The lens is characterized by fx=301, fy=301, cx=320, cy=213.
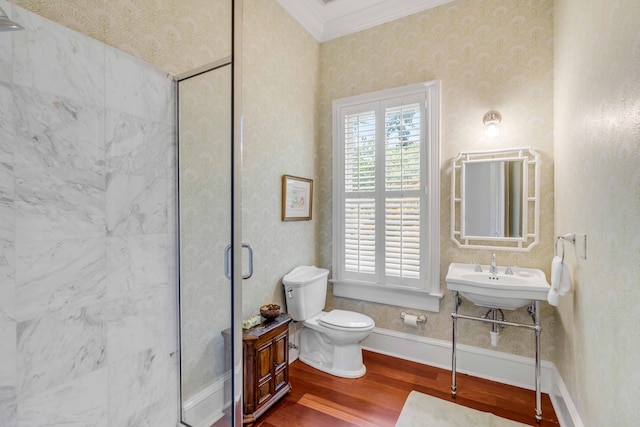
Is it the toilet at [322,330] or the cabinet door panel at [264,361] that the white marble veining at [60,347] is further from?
the toilet at [322,330]

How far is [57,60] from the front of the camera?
110cm

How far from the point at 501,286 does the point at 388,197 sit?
1.07 metres

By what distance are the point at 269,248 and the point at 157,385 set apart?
1.09m

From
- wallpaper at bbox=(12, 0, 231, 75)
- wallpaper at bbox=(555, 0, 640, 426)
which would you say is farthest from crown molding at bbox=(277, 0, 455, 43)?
wallpaper at bbox=(555, 0, 640, 426)

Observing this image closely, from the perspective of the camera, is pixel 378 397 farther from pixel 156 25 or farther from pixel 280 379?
pixel 156 25

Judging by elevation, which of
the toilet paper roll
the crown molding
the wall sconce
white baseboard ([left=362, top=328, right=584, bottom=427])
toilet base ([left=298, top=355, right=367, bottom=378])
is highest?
the crown molding

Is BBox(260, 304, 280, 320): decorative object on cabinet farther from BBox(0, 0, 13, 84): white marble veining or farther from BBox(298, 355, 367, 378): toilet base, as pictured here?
BBox(0, 0, 13, 84): white marble veining

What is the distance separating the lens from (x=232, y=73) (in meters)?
1.29

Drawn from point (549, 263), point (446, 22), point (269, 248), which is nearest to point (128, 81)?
point (269, 248)

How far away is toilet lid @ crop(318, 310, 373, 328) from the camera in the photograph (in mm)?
2248

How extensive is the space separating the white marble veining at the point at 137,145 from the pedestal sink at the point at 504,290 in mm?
1942

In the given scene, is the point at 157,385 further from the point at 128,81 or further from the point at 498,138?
the point at 498,138

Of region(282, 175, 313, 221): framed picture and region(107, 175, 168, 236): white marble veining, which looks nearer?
region(107, 175, 168, 236): white marble veining

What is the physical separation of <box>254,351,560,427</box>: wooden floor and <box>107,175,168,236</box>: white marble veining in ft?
4.37
